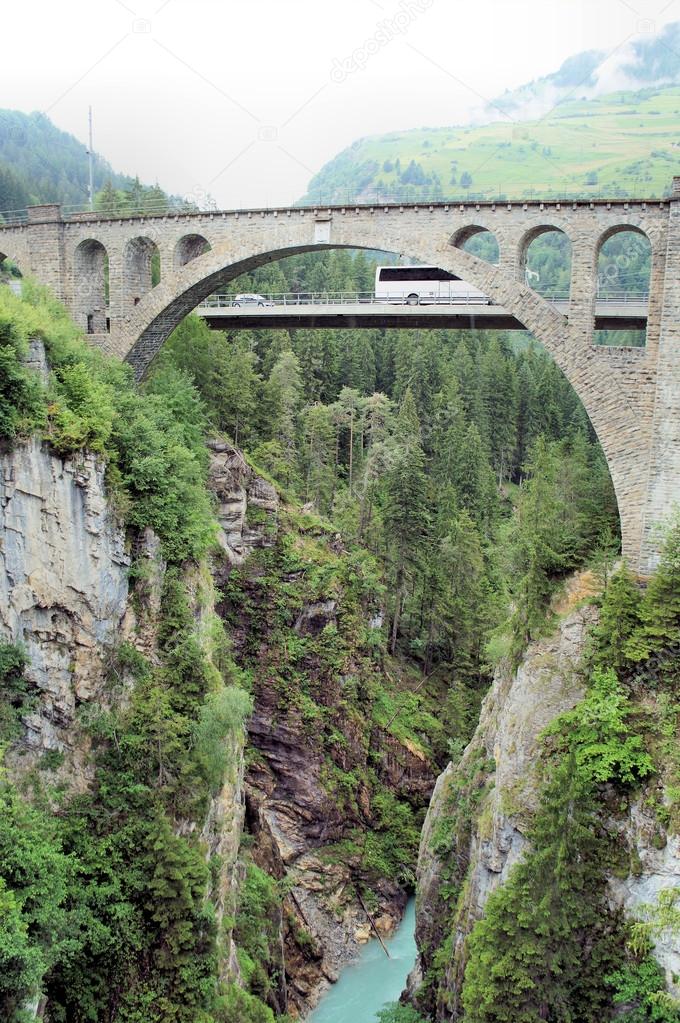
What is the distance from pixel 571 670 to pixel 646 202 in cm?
1094

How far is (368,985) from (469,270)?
2044 cm

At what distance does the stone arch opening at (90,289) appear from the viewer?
30.4 m

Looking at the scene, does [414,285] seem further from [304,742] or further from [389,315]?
[304,742]

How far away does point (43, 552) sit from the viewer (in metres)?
19.4

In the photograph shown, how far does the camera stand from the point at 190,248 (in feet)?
97.7

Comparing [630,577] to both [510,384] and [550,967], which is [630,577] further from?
[510,384]

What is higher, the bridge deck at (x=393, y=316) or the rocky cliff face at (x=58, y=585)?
the bridge deck at (x=393, y=316)

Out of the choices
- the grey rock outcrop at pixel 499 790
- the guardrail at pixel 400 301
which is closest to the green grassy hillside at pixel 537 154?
the guardrail at pixel 400 301

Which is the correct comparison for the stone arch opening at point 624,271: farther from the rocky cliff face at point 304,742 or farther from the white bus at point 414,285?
the rocky cliff face at point 304,742

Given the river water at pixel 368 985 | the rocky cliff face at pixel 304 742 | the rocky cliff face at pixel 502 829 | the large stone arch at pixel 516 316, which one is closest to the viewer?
the rocky cliff face at pixel 502 829

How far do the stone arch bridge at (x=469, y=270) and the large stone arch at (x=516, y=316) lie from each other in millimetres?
33

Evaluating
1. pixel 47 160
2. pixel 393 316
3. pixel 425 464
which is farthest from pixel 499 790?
pixel 47 160

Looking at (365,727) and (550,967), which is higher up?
(550,967)

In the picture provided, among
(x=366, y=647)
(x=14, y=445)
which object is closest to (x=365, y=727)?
(x=366, y=647)
